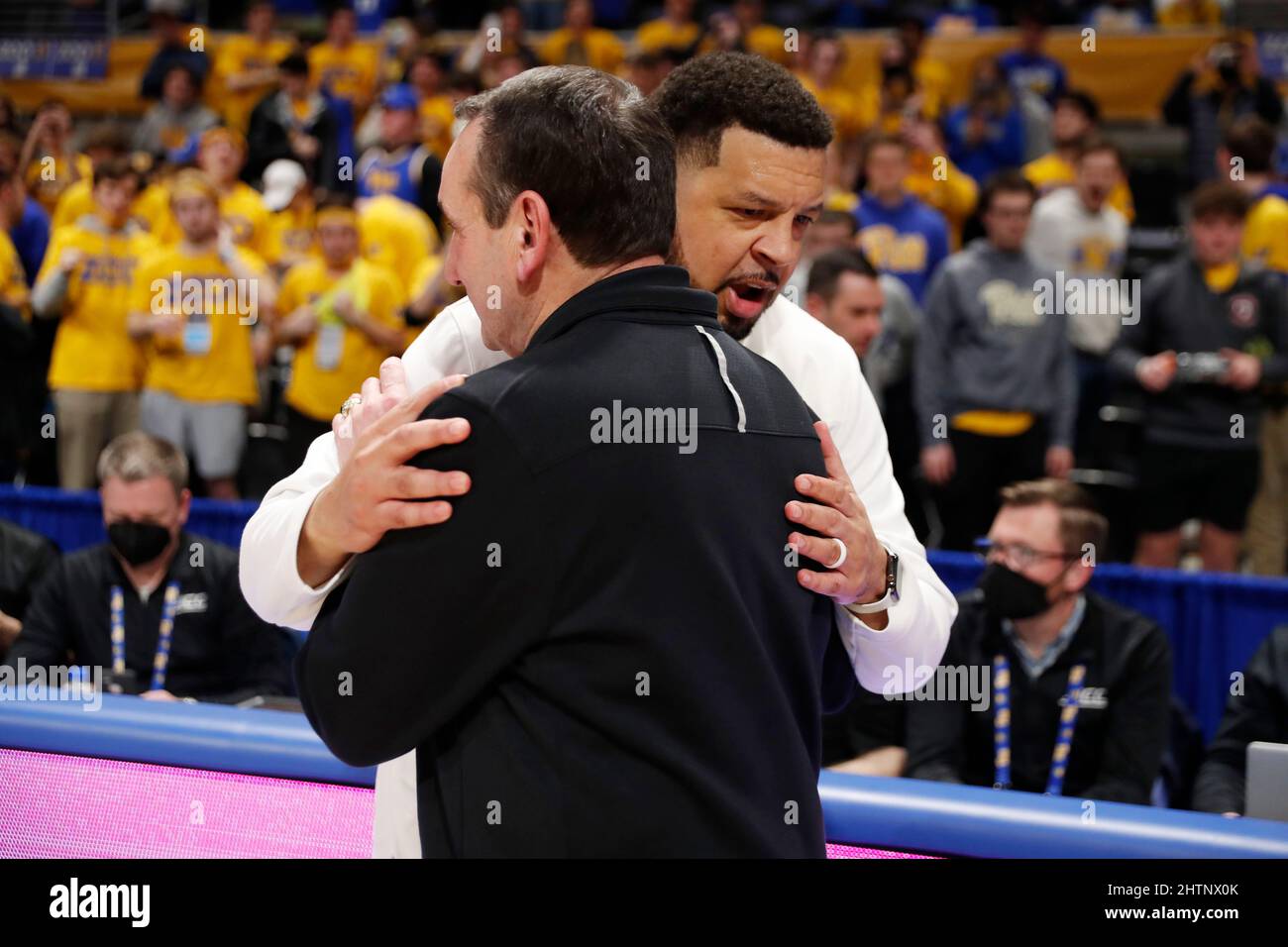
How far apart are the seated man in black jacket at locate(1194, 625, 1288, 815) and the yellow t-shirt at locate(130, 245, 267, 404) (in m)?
4.99

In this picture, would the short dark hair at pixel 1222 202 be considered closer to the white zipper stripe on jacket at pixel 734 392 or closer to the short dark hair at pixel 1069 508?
the short dark hair at pixel 1069 508

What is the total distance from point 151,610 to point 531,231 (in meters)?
3.92

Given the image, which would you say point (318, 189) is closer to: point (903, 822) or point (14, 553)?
point (14, 553)

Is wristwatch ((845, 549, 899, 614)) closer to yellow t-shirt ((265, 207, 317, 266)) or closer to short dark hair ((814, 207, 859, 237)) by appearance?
short dark hair ((814, 207, 859, 237))

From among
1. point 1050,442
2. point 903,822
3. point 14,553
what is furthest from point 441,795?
point 1050,442

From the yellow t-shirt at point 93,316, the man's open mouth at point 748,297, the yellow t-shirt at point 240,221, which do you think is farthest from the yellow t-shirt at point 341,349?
the man's open mouth at point 748,297

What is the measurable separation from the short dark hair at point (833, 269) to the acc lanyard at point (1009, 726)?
6.41ft

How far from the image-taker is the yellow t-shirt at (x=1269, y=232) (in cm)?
741

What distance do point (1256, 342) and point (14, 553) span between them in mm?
5267

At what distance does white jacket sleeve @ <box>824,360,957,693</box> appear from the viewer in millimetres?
1692

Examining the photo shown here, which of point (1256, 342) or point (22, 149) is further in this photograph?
point (22, 149)

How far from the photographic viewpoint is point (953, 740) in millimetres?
4125

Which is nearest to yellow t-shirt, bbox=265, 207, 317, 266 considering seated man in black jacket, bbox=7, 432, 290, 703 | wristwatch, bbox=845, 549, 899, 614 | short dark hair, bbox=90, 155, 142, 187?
short dark hair, bbox=90, 155, 142, 187
